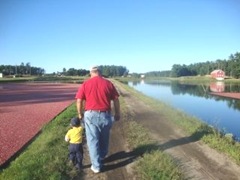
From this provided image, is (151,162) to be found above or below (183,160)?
above

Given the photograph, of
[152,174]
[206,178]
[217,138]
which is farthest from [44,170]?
[217,138]

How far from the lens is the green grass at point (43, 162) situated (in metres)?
7.80

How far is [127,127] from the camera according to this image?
48.1ft

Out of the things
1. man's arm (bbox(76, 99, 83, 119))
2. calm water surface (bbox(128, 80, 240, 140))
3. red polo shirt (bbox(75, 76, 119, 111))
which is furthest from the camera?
calm water surface (bbox(128, 80, 240, 140))

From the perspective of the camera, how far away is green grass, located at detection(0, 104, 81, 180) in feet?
25.6

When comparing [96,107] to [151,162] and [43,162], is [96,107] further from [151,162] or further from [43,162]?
[43,162]

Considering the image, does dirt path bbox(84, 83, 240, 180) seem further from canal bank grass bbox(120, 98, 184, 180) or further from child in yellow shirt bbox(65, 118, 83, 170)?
child in yellow shirt bbox(65, 118, 83, 170)

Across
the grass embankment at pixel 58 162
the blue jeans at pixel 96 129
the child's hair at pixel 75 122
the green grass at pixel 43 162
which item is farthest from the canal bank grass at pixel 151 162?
the child's hair at pixel 75 122

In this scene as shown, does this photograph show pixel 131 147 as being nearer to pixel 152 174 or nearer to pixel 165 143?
pixel 165 143

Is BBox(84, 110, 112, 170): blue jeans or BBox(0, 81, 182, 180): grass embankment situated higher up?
BBox(84, 110, 112, 170): blue jeans

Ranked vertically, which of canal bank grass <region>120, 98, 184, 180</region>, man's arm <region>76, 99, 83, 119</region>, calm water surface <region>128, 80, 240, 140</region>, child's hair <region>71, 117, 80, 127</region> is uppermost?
man's arm <region>76, 99, 83, 119</region>

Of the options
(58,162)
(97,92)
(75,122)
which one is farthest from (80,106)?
(58,162)

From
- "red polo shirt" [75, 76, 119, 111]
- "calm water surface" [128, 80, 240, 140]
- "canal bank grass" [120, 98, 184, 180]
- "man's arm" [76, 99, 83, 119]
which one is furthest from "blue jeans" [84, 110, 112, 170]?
"calm water surface" [128, 80, 240, 140]

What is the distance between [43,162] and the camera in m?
8.77
